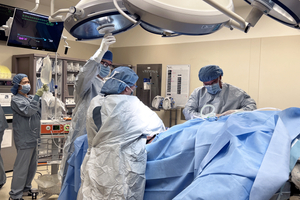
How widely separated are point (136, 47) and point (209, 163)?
555 cm

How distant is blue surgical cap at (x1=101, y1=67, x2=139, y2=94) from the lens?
206cm

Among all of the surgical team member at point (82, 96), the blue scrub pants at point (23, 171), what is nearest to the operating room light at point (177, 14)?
the surgical team member at point (82, 96)

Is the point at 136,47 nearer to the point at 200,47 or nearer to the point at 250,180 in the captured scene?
the point at 200,47

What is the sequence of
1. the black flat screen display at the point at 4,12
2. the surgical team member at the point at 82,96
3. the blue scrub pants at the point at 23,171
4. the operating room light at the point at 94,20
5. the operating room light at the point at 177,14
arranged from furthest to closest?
the black flat screen display at the point at 4,12 → the blue scrub pants at the point at 23,171 → the surgical team member at the point at 82,96 → the operating room light at the point at 94,20 → the operating room light at the point at 177,14

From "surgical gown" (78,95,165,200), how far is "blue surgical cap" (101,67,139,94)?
172 mm

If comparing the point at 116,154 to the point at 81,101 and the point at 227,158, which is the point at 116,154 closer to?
the point at 227,158

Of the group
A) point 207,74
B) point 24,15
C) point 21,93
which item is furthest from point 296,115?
point 21,93

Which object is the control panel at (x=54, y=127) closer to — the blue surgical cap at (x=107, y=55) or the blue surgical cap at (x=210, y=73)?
the blue surgical cap at (x=107, y=55)

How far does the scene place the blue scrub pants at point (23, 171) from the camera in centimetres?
306

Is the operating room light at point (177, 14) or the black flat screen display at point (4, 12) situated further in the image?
the black flat screen display at point (4, 12)

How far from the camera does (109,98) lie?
189 centimetres

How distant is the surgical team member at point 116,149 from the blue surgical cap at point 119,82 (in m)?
0.10

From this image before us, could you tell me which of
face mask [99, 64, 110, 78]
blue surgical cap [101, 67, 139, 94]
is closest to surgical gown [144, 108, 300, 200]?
blue surgical cap [101, 67, 139, 94]

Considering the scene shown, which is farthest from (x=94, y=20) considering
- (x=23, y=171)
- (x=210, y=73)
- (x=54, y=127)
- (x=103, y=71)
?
(x=23, y=171)
